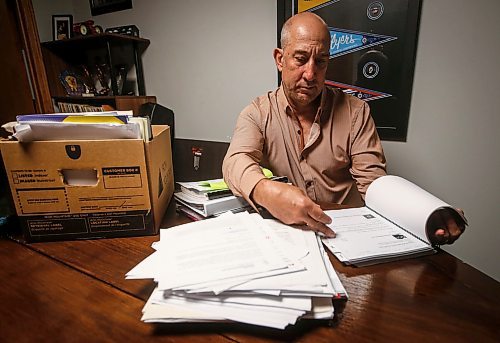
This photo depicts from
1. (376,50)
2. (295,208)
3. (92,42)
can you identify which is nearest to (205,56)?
(92,42)

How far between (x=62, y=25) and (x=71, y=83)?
55 centimetres

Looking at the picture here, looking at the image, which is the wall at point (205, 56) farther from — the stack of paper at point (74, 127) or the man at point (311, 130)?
the stack of paper at point (74, 127)

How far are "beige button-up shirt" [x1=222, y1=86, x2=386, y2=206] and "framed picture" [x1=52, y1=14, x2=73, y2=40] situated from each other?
2.15 meters

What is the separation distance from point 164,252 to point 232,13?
6.09ft

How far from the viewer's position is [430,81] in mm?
1479

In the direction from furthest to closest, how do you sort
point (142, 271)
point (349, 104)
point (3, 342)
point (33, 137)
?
point (349, 104) → point (33, 137) → point (142, 271) → point (3, 342)

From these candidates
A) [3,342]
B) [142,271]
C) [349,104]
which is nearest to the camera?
[3,342]

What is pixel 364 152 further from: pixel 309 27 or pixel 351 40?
pixel 351 40

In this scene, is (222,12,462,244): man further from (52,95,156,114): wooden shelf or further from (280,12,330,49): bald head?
(52,95,156,114): wooden shelf

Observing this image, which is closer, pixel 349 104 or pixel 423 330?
pixel 423 330

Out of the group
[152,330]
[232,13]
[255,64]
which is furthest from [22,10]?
[152,330]

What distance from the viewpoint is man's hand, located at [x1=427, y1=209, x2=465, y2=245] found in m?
0.66

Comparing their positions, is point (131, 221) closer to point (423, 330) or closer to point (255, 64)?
point (423, 330)

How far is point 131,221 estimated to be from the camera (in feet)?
2.41
